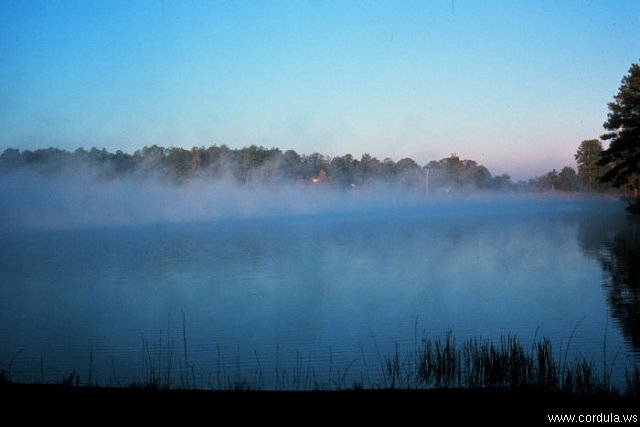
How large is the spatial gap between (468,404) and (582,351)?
4079mm

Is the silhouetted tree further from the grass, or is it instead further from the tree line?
the grass

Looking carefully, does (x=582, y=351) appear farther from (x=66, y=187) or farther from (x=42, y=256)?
(x=66, y=187)

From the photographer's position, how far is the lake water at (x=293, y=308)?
8.28 metres

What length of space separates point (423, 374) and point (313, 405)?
8.61 feet

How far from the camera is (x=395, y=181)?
372 feet

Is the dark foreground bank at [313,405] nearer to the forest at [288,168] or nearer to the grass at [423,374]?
the grass at [423,374]

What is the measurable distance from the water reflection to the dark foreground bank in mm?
3631

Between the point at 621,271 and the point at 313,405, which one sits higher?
the point at 313,405

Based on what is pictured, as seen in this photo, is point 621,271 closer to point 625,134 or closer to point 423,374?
point 423,374

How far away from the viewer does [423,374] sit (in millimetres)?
7246

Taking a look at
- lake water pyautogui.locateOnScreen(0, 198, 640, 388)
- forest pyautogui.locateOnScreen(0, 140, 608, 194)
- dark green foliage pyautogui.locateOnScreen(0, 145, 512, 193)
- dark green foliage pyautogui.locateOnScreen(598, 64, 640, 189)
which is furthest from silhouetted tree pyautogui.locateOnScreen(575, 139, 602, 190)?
lake water pyautogui.locateOnScreen(0, 198, 640, 388)

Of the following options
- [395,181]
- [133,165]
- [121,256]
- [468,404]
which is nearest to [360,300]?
[468,404]

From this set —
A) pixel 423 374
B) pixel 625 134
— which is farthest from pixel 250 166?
pixel 423 374

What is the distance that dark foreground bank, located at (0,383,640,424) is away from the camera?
4672 millimetres
